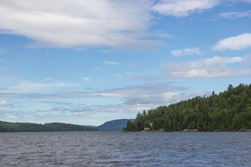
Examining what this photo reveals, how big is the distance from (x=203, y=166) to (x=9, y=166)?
3062 cm

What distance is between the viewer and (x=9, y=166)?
198ft

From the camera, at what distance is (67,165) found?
61438 mm

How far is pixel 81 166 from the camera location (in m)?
59.6

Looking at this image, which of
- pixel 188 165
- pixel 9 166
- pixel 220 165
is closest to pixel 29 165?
pixel 9 166

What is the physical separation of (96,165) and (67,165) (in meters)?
4.88

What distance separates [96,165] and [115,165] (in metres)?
3.06

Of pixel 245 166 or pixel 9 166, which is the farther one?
pixel 9 166

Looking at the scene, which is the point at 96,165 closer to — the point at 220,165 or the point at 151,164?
the point at 151,164

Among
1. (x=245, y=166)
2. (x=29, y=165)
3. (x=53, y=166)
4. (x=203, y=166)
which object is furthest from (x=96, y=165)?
(x=245, y=166)

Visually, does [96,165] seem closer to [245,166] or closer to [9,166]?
[9,166]

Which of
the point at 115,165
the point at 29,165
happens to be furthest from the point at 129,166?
the point at 29,165

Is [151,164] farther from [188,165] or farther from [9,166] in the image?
[9,166]

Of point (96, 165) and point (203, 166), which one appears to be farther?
point (96, 165)

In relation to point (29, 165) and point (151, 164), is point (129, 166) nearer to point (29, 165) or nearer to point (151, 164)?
point (151, 164)
